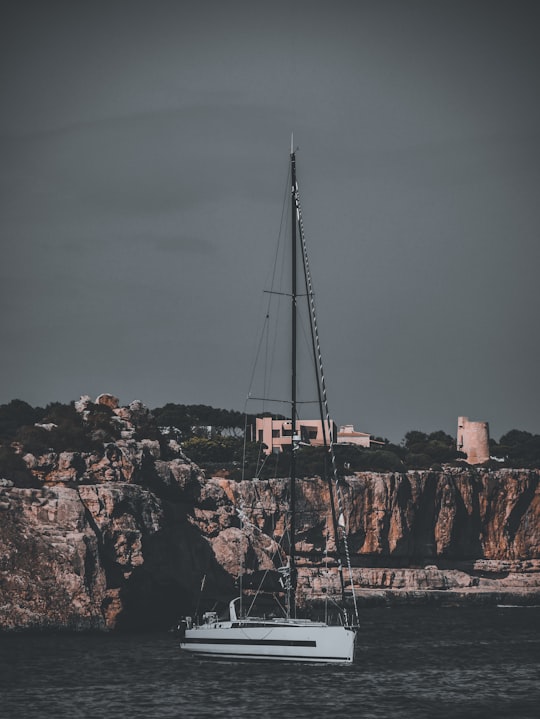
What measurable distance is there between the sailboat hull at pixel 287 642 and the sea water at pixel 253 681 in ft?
3.47

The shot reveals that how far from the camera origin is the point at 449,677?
57719 millimetres

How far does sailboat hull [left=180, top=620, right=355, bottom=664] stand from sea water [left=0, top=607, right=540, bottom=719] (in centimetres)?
106

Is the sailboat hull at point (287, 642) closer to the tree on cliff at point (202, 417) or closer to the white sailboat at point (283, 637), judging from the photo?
the white sailboat at point (283, 637)


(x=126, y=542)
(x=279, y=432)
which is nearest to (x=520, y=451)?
(x=279, y=432)

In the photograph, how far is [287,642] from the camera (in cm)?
5412

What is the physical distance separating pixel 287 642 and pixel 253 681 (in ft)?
7.68

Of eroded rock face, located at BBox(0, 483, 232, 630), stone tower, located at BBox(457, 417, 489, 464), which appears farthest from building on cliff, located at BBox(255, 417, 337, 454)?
eroded rock face, located at BBox(0, 483, 232, 630)

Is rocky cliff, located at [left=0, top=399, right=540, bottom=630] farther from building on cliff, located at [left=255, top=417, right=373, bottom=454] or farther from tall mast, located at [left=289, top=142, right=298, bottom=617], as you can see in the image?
building on cliff, located at [left=255, top=417, right=373, bottom=454]

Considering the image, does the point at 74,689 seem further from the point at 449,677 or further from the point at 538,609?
the point at 538,609

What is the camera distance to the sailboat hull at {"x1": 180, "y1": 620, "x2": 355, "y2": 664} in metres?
53.7

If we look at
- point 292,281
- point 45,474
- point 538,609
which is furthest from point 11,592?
point 538,609

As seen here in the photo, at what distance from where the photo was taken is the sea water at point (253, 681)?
4759 centimetres

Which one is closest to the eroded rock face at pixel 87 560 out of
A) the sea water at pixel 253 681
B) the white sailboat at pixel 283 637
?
the sea water at pixel 253 681

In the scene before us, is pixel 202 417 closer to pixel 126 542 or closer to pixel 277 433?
pixel 277 433
